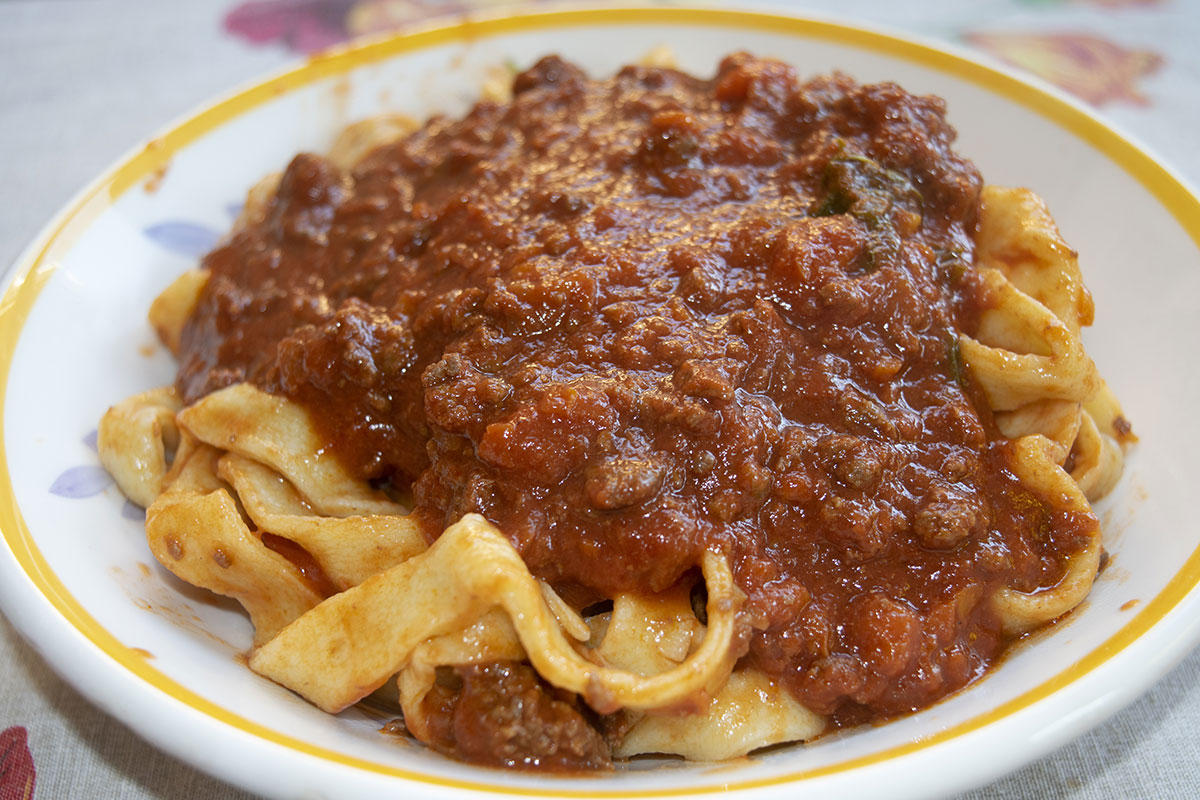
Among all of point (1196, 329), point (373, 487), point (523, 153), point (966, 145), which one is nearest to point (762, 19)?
point (966, 145)

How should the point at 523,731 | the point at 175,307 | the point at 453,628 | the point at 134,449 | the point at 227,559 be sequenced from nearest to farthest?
the point at 523,731 < the point at 453,628 < the point at 227,559 < the point at 134,449 < the point at 175,307

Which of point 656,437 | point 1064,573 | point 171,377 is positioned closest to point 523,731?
point 656,437

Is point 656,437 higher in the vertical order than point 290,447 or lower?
higher

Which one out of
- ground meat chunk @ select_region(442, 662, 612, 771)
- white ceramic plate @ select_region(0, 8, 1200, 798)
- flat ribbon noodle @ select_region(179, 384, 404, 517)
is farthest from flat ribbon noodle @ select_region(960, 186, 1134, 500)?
flat ribbon noodle @ select_region(179, 384, 404, 517)

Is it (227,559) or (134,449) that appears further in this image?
(134,449)

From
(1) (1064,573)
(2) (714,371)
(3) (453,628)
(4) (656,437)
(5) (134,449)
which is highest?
(2) (714,371)

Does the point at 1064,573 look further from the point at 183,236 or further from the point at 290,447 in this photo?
the point at 183,236

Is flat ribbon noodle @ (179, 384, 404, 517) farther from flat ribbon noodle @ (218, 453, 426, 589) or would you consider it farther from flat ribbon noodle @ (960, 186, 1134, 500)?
flat ribbon noodle @ (960, 186, 1134, 500)
